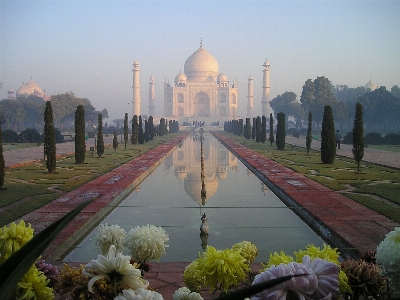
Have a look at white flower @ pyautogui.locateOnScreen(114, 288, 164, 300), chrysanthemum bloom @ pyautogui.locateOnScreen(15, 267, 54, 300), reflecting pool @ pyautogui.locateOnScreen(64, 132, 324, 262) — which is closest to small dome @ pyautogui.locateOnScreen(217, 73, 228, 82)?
reflecting pool @ pyautogui.locateOnScreen(64, 132, 324, 262)

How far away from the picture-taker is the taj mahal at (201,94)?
44906mm

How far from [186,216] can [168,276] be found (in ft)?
6.98

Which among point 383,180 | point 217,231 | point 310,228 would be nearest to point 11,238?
point 217,231

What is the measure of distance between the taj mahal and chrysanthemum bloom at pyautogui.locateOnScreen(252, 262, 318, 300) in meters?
43.7

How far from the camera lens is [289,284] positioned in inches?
36.1

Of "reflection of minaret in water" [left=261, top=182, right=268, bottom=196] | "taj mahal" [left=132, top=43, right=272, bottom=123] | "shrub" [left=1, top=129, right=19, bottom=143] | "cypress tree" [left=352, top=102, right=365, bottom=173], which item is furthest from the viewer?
"taj mahal" [left=132, top=43, right=272, bottom=123]

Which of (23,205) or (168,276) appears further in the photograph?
(23,205)

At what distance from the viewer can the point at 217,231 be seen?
415 centimetres

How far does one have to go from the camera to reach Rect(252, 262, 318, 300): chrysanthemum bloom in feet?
2.98

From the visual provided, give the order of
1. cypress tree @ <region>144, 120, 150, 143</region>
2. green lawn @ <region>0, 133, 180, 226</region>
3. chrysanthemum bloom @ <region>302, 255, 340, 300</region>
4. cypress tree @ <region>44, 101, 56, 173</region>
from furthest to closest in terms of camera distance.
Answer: cypress tree @ <region>144, 120, 150, 143</region>
cypress tree @ <region>44, 101, 56, 173</region>
green lawn @ <region>0, 133, 180, 226</region>
chrysanthemum bloom @ <region>302, 255, 340, 300</region>

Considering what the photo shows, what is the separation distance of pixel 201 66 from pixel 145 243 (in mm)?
45072

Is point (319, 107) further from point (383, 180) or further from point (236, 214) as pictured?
point (236, 214)

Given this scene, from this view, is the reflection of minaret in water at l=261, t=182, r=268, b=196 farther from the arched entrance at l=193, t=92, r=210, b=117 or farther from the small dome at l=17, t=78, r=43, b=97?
the small dome at l=17, t=78, r=43, b=97

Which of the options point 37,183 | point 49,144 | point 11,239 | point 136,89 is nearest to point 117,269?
point 11,239
